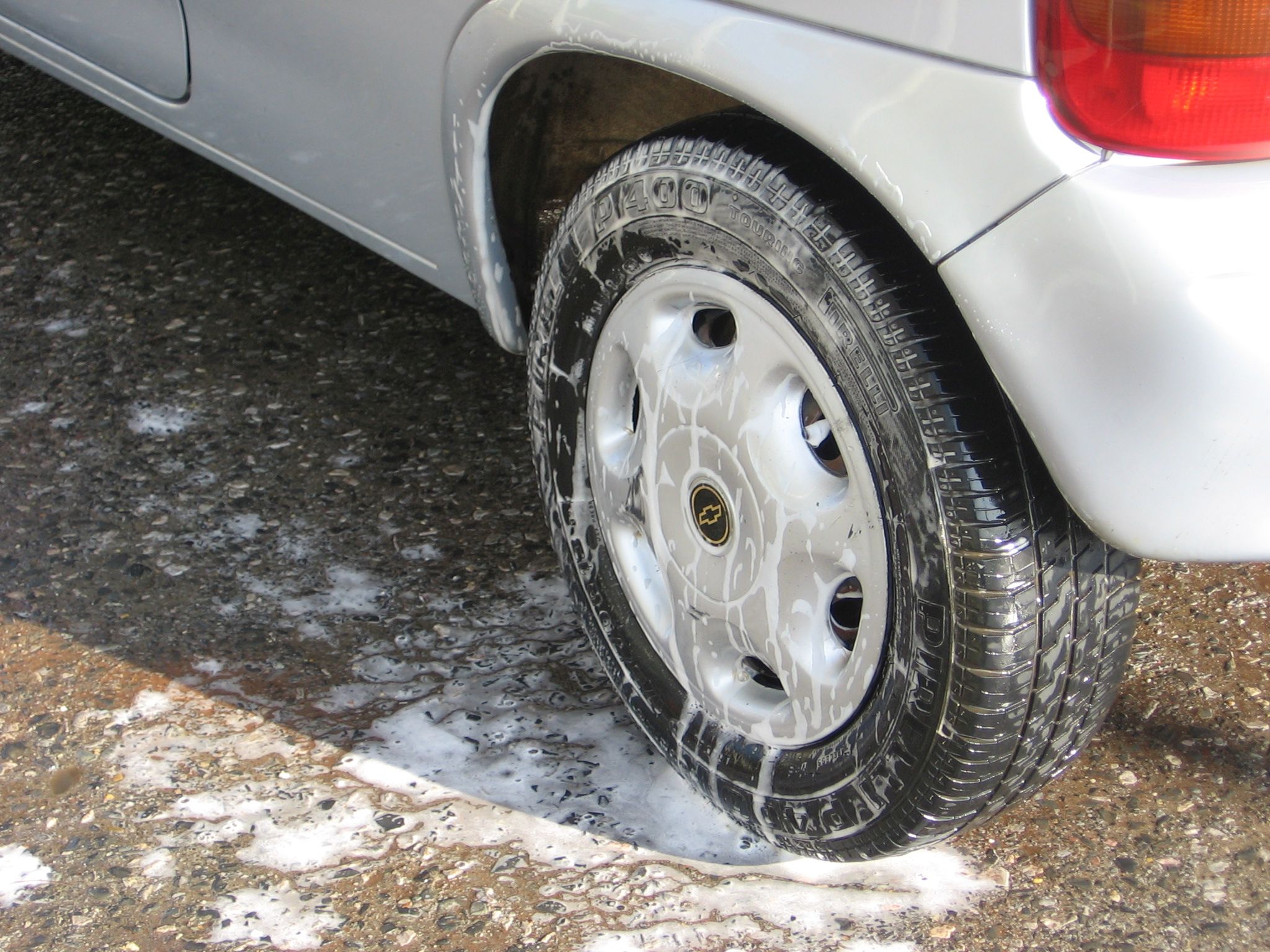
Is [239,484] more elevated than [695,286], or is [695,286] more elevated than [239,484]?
[695,286]

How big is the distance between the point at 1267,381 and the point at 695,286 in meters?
0.66

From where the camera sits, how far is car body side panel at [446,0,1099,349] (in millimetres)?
1077

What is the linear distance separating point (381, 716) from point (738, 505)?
77 centimetres

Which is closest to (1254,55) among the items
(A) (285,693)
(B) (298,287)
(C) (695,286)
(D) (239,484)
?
(C) (695,286)

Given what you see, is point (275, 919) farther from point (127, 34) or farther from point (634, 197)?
point (127, 34)

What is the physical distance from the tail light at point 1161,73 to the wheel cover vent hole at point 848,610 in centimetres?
57

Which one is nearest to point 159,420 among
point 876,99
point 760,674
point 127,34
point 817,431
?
point 127,34

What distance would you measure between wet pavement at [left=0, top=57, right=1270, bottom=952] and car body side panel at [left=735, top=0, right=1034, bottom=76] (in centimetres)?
110

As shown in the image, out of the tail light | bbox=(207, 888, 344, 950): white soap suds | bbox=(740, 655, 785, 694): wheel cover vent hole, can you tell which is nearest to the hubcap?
bbox=(740, 655, 785, 694): wheel cover vent hole

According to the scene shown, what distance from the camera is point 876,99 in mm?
1167

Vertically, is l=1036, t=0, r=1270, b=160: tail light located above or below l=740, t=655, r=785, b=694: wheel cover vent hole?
above

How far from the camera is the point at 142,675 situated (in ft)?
6.66

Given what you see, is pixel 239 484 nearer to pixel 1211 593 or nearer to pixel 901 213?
pixel 901 213

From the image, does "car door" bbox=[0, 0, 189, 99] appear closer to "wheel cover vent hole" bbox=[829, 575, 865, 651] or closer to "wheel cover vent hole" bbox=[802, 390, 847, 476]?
"wheel cover vent hole" bbox=[802, 390, 847, 476]
